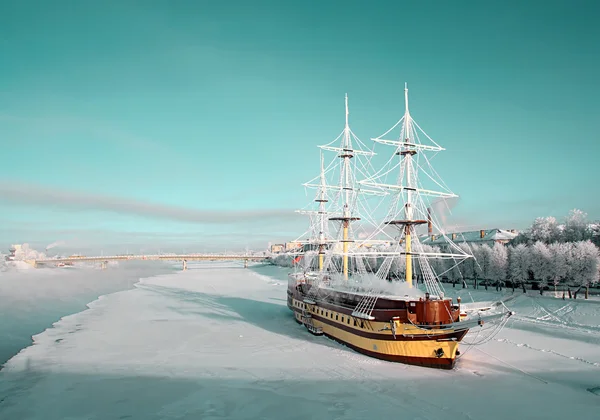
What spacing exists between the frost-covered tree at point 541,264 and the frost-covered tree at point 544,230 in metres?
15.8

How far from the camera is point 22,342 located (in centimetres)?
3253

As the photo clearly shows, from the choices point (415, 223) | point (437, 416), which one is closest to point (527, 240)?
point (415, 223)

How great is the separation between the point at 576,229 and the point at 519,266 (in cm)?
1744

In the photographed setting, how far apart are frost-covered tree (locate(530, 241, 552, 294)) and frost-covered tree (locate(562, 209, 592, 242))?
13280mm

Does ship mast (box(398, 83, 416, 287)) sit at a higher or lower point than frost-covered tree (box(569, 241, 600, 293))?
higher

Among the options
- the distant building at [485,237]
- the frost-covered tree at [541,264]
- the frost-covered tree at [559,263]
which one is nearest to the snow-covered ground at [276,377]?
the frost-covered tree at [559,263]

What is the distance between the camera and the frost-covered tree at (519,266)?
61906 millimetres

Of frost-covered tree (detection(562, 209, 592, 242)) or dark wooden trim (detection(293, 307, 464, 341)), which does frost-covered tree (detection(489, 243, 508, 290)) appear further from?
dark wooden trim (detection(293, 307, 464, 341))

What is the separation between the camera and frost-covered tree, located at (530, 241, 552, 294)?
58375 millimetres

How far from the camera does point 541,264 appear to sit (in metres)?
60.2

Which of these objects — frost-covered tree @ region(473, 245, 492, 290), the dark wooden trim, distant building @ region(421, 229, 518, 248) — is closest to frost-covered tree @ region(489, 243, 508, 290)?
frost-covered tree @ region(473, 245, 492, 290)

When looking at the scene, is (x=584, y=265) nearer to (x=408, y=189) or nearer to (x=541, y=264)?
(x=541, y=264)

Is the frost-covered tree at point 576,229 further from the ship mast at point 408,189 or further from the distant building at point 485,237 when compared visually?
the ship mast at point 408,189

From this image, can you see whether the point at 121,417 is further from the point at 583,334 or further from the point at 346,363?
the point at 583,334
